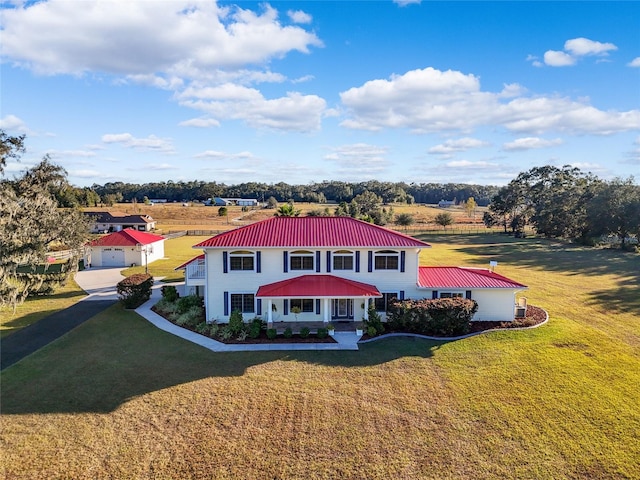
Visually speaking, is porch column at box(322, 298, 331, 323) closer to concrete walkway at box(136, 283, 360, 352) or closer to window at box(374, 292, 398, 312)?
concrete walkway at box(136, 283, 360, 352)

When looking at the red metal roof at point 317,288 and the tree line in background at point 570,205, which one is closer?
the red metal roof at point 317,288

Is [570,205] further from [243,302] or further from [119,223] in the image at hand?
[119,223]

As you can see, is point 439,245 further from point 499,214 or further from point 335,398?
point 335,398

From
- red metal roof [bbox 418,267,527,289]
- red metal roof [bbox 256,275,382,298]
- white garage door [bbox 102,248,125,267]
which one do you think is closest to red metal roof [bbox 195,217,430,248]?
red metal roof [bbox 256,275,382,298]

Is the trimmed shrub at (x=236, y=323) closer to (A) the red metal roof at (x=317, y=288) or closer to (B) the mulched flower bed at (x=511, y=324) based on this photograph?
(A) the red metal roof at (x=317, y=288)

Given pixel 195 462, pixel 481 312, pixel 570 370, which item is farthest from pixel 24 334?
pixel 570 370

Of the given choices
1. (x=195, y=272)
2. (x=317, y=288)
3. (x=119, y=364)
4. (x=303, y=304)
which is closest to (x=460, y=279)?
(x=317, y=288)

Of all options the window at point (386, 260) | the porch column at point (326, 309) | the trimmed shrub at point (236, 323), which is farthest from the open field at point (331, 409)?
the window at point (386, 260)
